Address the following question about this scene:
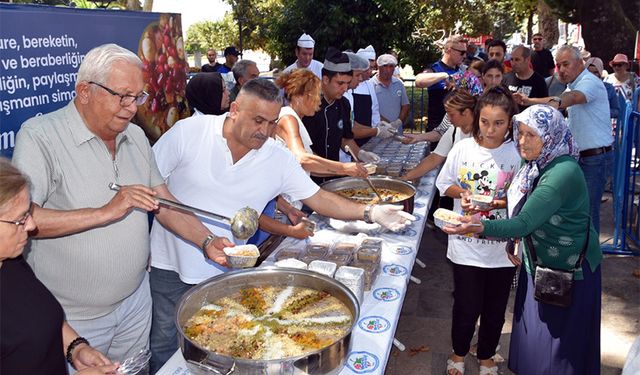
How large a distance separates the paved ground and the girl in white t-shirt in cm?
38

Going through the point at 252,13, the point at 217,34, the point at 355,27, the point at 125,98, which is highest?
the point at 217,34

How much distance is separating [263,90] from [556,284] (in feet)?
5.05

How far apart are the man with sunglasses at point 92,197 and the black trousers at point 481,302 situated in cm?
171

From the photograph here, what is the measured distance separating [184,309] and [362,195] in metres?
1.66

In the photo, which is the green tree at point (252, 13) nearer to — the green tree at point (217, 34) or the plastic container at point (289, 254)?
the green tree at point (217, 34)

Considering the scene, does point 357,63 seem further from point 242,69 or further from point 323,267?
point 323,267

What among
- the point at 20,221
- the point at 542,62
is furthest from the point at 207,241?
the point at 542,62

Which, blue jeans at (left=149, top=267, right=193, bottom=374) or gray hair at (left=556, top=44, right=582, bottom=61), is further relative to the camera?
gray hair at (left=556, top=44, right=582, bottom=61)

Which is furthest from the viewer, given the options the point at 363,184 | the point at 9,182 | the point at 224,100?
the point at 224,100

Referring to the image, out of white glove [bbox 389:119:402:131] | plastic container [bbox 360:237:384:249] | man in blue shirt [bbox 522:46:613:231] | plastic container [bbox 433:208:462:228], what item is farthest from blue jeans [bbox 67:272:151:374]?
white glove [bbox 389:119:402:131]

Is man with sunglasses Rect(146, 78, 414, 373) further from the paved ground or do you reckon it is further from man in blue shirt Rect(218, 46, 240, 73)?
man in blue shirt Rect(218, 46, 240, 73)

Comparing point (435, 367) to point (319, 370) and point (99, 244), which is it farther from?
point (99, 244)

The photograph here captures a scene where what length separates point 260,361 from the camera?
1.33 m

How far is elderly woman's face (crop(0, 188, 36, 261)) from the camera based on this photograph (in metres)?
1.28
